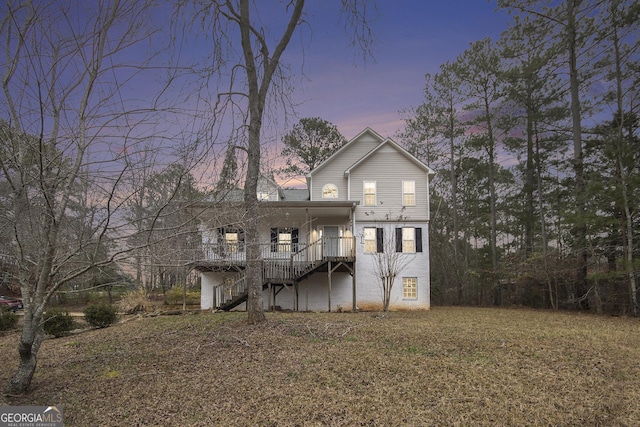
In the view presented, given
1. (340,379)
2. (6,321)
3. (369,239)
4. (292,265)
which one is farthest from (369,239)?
(6,321)

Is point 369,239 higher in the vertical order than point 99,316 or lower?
higher

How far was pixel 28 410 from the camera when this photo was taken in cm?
481

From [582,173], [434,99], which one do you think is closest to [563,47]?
[582,173]

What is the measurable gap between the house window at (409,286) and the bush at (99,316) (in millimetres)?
12116

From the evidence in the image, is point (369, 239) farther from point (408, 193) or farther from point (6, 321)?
point (6, 321)

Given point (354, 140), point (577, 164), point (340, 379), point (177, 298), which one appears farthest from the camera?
point (177, 298)

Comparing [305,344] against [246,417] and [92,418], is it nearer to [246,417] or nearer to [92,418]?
[246,417]

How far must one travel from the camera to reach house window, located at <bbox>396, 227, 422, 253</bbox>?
1842 centimetres

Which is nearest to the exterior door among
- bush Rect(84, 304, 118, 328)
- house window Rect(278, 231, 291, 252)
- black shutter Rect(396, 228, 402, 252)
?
house window Rect(278, 231, 291, 252)

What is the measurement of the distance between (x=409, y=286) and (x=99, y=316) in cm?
1271

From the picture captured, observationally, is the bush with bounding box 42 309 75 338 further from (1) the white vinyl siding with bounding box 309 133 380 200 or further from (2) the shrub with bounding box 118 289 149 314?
(1) the white vinyl siding with bounding box 309 133 380 200

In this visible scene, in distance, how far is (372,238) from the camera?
1852cm

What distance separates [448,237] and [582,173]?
11.9 m

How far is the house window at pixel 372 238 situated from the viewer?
18.4 m
